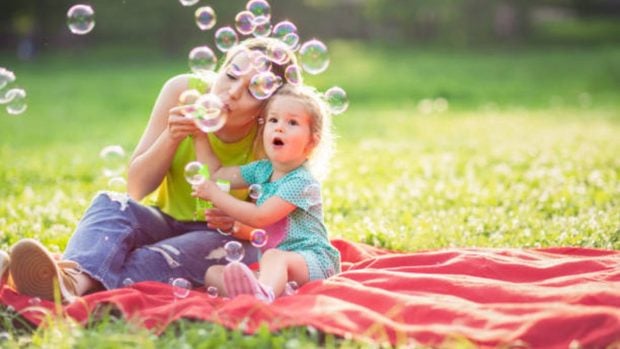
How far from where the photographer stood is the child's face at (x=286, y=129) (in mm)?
4070

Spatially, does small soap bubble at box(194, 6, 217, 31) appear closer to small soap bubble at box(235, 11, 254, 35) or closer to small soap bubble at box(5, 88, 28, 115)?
small soap bubble at box(235, 11, 254, 35)

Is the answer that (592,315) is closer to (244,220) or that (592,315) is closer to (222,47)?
(244,220)

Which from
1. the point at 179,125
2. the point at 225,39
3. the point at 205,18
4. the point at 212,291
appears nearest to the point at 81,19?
the point at 205,18

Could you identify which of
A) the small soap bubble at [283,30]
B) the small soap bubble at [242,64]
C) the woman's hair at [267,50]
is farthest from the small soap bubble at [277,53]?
the small soap bubble at [283,30]

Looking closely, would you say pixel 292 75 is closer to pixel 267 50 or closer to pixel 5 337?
pixel 267 50

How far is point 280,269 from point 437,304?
2.48 feet

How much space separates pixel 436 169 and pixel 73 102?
36.0 ft

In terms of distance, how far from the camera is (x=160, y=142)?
14.1ft

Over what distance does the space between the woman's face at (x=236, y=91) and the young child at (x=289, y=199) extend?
0.12 m

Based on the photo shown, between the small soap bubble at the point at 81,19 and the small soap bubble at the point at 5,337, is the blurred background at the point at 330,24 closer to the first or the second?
the small soap bubble at the point at 81,19

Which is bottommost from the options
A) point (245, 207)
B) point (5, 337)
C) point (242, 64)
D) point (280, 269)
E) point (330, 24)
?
point (5, 337)

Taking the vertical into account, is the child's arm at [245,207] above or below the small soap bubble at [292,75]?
below

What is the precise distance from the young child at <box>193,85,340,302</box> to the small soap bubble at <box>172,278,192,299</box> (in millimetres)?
112

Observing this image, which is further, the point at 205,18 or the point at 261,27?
the point at 205,18
